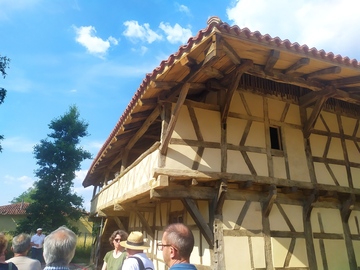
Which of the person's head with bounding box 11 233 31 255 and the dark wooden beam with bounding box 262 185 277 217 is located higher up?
the dark wooden beam with bounding box 262 185 277 217

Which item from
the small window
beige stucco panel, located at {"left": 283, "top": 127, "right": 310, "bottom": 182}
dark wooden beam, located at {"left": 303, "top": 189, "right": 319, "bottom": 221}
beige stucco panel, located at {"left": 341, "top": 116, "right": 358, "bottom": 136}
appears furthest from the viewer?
beige stucco panel, located at {"left": 341, "top": 116, "right": 358, "bottom": 136}

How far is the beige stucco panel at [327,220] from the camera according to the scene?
7.10m

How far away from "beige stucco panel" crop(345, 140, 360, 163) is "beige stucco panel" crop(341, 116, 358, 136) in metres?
0.31

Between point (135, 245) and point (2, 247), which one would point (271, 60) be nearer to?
point (135, 245)

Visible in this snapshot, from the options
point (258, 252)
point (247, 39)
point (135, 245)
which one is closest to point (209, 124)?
point (247, 39)

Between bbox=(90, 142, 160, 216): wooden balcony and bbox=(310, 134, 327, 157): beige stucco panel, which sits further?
bbox=(310, 134, 327, 157): beige stucco panel

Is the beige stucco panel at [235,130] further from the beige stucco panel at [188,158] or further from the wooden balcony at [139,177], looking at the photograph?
the wooden balcony at [139,177]

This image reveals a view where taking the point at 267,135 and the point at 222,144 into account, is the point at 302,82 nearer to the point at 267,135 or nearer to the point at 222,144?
the point at 267,135

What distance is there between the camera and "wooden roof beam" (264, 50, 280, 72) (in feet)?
16.5

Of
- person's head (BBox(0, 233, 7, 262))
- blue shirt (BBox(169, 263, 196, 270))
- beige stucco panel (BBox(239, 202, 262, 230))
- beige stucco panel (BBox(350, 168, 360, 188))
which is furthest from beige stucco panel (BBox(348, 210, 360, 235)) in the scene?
person's head (BBox(0, 233, 7, 262))

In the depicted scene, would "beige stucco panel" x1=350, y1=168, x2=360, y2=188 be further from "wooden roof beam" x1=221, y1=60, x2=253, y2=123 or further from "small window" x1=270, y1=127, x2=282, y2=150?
"wooden roof beam" x1=221, y1=60, x2=253, y2=123

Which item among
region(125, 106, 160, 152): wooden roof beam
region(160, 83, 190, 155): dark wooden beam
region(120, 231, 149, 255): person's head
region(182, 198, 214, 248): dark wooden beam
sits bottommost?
region(120, 231, 149, 255): person's head

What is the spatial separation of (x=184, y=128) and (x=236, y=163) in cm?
147

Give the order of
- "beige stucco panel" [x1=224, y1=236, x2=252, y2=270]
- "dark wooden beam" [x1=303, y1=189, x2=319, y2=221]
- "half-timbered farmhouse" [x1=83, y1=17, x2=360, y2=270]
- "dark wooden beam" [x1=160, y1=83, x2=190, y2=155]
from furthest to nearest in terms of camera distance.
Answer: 1. "dark wooden beam" [x1=303, y1=189, x2=319, y2=221]
2. "beige stucco panel" [x1=224, y1=236, x2=252, y2=270]
3. "dark wooden beam" [x1=160, y1=83, x2=190, y2=155]
4. "half-timbered farmhouse" [x1=83, y1=17, x2=360, y2=270]
